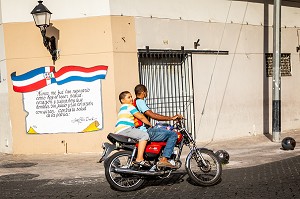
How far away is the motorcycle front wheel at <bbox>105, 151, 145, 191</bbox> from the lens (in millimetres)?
6773

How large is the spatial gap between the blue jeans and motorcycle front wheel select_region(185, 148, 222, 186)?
0.38 meters

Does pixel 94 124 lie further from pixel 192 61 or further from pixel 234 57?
Result: pixel 234 57

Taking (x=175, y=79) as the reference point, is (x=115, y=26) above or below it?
above

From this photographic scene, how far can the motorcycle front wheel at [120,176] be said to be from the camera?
6773 mm

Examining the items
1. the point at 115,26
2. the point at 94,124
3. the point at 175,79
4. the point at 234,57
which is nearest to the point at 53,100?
the point at 94,124

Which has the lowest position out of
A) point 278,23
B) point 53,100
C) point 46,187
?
point 46,187

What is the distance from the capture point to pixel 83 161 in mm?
10211

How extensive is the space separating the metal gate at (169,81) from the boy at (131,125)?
477 centimetres

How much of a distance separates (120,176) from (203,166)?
4.49ft

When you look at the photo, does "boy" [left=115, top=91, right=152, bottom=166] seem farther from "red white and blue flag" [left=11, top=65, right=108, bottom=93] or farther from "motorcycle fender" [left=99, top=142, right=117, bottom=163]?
"red white and blue flag" [left=11, top=65, right=108, bottom=93]

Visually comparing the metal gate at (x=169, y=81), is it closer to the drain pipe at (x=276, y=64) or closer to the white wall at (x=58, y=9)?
the white wall at (x=58, y=9)

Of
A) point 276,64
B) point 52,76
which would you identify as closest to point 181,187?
point 52,76

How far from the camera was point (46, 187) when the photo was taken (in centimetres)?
751

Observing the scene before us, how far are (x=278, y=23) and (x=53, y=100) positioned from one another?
6416 millimetres
